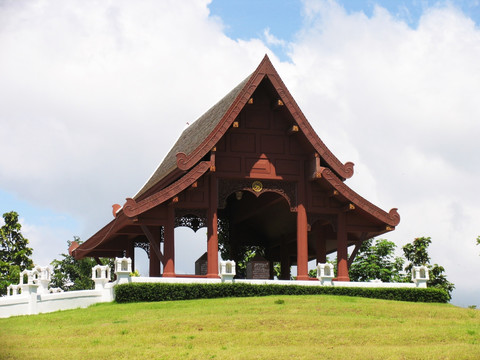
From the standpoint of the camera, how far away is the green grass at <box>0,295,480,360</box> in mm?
20969

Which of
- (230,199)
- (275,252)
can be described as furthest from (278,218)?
(275,252)

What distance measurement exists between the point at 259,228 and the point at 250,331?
21.7 m

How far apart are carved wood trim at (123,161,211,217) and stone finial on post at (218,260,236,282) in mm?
3435

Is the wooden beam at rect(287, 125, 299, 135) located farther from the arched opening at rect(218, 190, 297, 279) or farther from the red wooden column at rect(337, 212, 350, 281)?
the red wooden column at rect(337, 212, 350, 281)

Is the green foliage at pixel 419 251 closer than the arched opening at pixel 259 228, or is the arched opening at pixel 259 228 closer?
the arched opening at pixel 259 228

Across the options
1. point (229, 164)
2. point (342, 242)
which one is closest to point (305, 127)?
point (229, 164)

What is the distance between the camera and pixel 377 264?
53812 mm

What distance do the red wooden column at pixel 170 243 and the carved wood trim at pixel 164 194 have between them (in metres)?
1.01

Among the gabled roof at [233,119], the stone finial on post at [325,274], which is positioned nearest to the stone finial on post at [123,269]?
the gabled roof at [233,119]

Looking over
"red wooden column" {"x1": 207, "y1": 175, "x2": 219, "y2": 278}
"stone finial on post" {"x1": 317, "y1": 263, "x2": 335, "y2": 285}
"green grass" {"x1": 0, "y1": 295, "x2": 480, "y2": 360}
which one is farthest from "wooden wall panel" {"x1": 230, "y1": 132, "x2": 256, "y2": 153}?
"green grass" {"x1": 0, "y1": 295, "x2": 480, "y2": 360}

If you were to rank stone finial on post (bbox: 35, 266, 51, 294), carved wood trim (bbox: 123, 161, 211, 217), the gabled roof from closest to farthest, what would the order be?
stone finial on post (bbox: 35, 266, 51, 294)
carved wood trim (bbox: 123, 161, 211, 217)
the gabled roof

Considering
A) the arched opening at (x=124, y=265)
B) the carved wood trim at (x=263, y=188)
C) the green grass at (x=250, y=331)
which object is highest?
the carved wood trim at (x=263, y=188)

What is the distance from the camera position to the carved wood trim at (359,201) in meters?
35.4

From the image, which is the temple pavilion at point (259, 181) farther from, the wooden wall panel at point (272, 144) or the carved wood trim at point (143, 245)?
the carved wood trim at point (143, 245)
